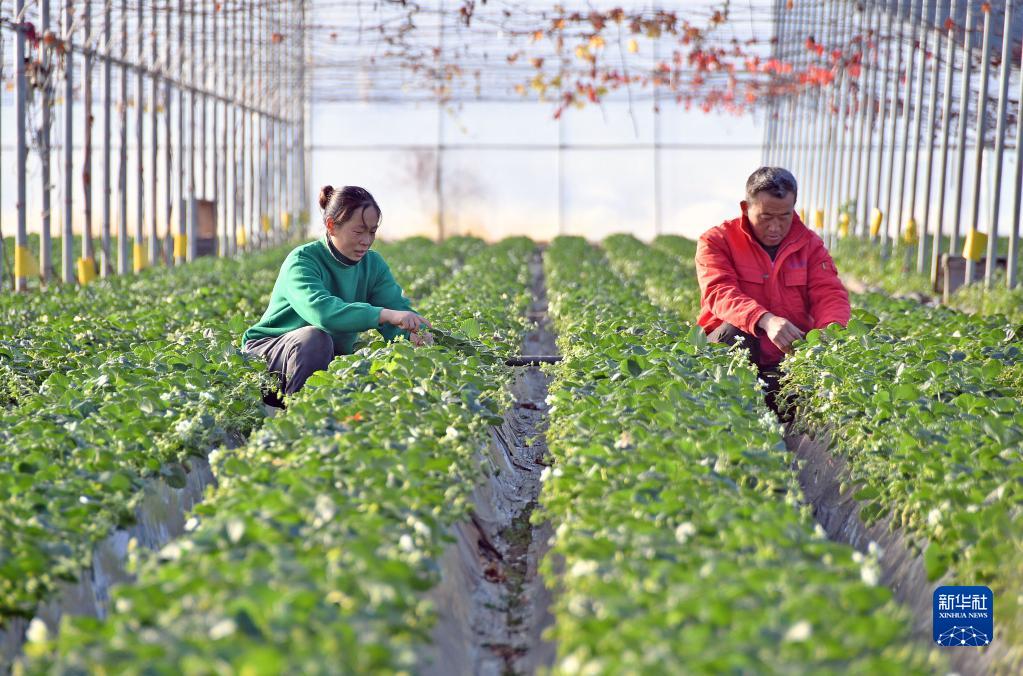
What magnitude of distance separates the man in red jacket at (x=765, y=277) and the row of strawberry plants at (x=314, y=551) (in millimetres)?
2075

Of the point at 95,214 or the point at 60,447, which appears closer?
the point at 60,447

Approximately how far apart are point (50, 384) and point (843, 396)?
3.50 meters

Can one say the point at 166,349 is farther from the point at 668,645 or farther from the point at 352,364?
the point at 668,645

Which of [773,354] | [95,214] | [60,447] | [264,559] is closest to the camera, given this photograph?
[264,559]

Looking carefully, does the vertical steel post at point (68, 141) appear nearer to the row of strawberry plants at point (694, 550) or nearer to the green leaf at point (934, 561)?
the row of strawberry plants at point (694, 550)

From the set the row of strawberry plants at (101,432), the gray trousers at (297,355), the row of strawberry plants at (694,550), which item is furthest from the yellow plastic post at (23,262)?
the row of strawberry plants at (694,550)

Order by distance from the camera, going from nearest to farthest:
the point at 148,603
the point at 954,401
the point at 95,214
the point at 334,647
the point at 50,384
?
the point at 334,647, the point at 148,603, the point at 954,401, the point at 50,384, the point at 95,214

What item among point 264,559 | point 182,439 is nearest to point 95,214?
point 182,439

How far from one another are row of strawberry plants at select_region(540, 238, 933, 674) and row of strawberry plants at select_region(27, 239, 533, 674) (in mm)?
378

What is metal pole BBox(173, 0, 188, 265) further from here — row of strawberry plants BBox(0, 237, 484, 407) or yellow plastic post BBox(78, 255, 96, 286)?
yellow plastic post BBox(78, 255, 96, 286)

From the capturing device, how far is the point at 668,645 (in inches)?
90.7

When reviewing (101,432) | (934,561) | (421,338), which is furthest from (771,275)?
(101,432)

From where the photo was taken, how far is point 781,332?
19.5 ft

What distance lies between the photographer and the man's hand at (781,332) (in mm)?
5895
